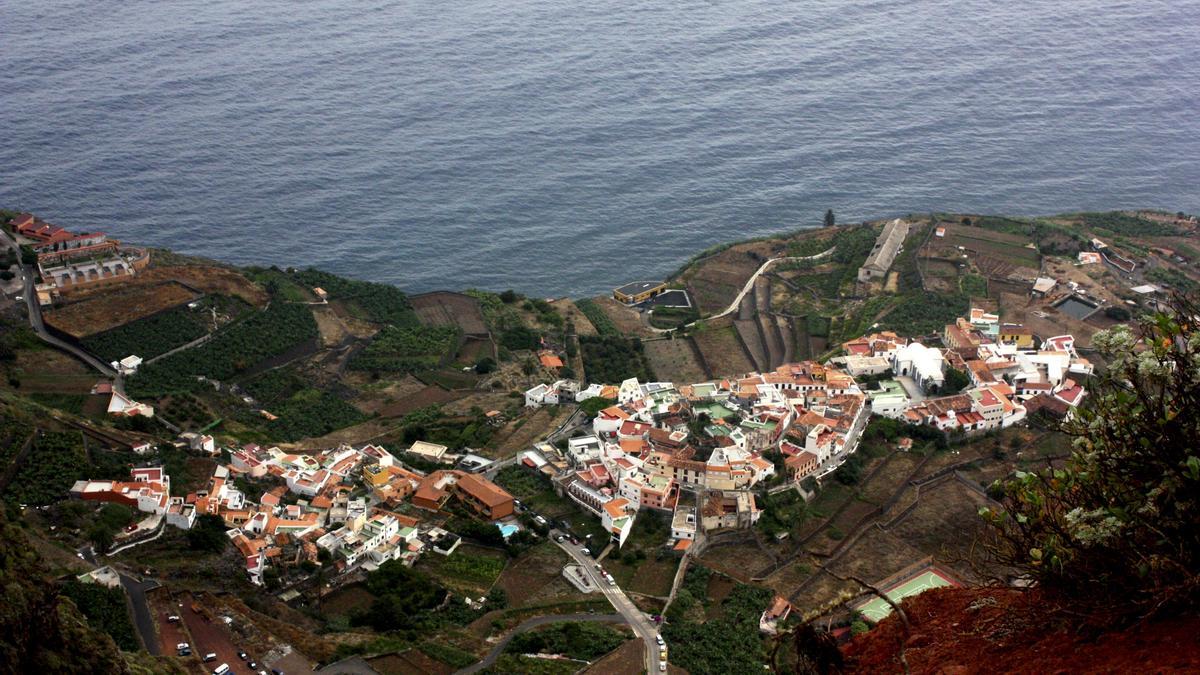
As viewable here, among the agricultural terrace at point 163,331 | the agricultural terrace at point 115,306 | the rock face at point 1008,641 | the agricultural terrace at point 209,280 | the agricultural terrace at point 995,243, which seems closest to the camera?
the rock face at point 1008,641

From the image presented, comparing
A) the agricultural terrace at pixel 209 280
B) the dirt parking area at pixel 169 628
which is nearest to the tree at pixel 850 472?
the dirt parking area at pixel 169 628

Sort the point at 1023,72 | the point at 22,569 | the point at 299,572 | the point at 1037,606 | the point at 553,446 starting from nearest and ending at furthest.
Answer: the point at 1037,606
the point at 22,569
the point at 299,572
the point at 553,446
the point at 1023,72

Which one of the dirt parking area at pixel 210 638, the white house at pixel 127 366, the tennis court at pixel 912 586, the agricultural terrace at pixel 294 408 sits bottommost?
the agricultural terrace at pixel 294 408

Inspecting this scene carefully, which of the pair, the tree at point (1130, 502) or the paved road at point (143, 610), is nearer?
the tree at point (1130, 502)

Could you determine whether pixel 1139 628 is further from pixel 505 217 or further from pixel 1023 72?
pixel 1023 72

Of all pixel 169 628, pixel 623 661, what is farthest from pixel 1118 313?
pixel 169 628

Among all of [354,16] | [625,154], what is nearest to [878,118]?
[625,154]

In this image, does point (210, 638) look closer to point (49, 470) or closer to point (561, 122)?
point (49, 470)

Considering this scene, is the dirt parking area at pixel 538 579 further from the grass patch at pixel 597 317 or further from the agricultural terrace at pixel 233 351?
the grass patch at pixel 597 317
